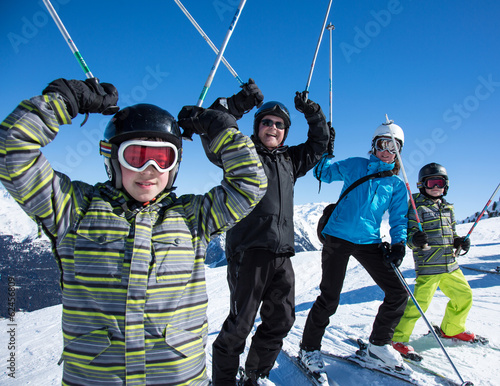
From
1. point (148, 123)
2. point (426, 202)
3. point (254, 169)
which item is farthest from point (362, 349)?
point (148, 123)

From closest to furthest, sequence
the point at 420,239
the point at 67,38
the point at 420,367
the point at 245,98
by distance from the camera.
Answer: the point at 67,38 < the point at 245,98 < the point at 420,367 < the point at 420,239

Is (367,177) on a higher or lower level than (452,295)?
higher

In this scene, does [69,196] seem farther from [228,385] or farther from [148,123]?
[228,385]

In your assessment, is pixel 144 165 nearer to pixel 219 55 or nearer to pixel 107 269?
pixel 107 269

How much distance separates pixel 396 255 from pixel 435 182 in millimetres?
2065

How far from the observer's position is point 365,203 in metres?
3.64

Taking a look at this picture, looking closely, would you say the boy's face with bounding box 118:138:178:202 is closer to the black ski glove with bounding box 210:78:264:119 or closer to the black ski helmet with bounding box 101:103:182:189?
the black ski helmet with bounding box 101:103:182:189

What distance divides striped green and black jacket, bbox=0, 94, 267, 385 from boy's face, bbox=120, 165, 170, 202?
0.06 m

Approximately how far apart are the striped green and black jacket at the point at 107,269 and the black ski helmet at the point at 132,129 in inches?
6.1

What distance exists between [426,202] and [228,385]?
153 inches

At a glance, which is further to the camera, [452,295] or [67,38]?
[452,295]

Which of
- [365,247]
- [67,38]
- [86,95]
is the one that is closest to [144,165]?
[86,95]

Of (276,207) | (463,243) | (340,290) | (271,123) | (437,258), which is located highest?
(271,123)

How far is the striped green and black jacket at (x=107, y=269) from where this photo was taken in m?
1.45
